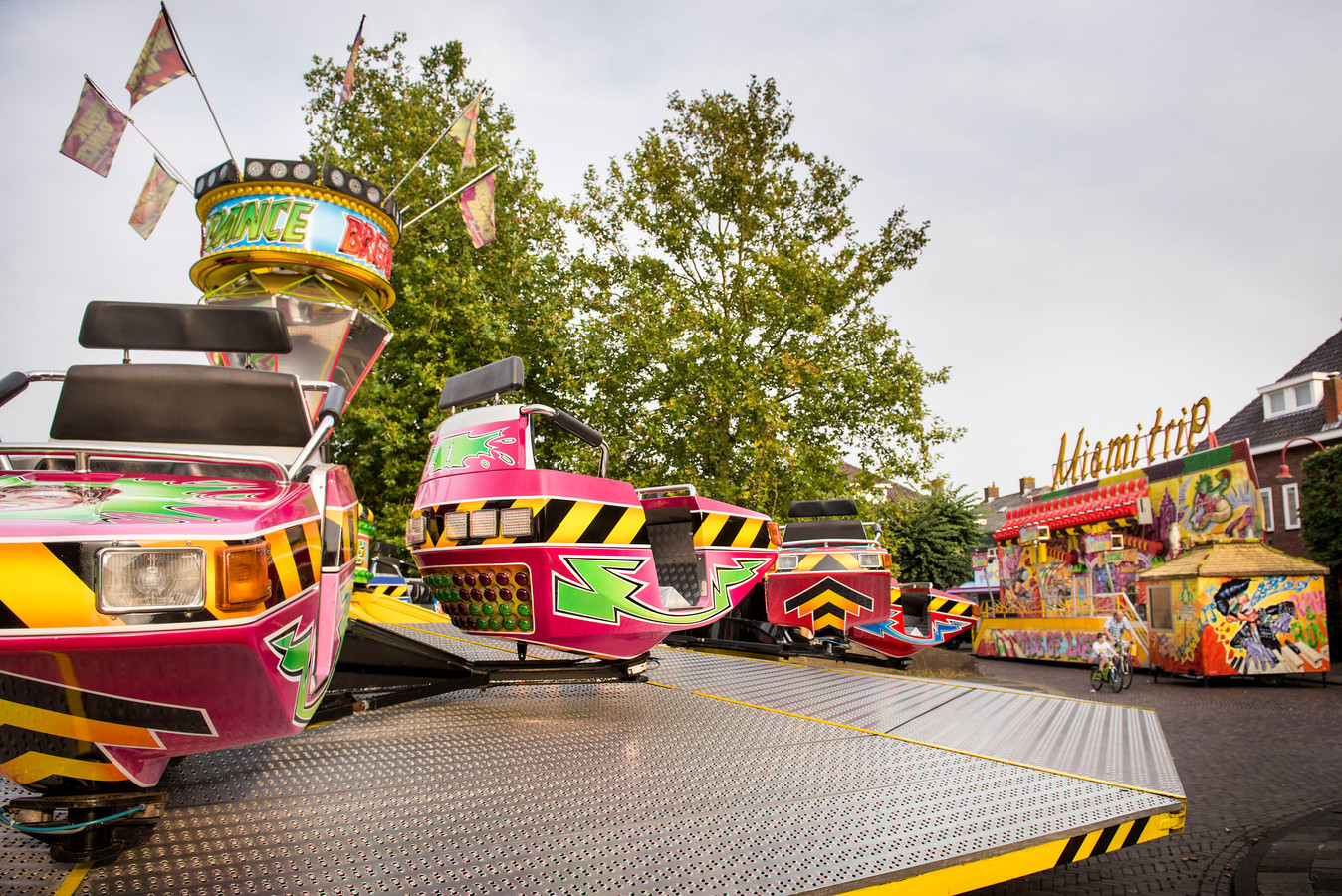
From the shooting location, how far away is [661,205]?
20.0 m

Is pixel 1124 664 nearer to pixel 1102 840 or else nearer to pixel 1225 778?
pixel 1225 778

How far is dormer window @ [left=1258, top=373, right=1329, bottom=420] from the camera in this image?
25594mm

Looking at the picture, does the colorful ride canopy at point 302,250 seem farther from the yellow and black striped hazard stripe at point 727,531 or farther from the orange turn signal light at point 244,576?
the orange turn signal light at point 244,576

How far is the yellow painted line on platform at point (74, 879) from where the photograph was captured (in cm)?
179

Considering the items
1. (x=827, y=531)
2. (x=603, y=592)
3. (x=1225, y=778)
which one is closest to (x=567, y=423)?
(x=603, y=592)

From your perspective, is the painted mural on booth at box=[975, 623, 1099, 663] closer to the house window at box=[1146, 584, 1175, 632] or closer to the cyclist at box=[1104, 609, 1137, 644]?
the cyclist at box=[1104, 609, 1137, 644]

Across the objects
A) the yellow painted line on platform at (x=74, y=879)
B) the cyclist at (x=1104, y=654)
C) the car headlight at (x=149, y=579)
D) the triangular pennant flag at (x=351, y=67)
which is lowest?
→ the cyclist at (x=1104, y=654)

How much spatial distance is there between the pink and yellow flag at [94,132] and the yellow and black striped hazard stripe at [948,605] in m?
13.5

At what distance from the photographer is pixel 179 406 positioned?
2529 millimetres

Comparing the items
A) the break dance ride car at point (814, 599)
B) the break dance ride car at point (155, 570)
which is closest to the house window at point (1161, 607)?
the break dance ride car at point (814, 599)

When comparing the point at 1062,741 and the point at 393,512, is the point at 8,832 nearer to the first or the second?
the point at 1062,741

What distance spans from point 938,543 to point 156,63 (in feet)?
93.8

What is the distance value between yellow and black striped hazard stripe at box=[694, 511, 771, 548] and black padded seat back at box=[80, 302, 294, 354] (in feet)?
10.8

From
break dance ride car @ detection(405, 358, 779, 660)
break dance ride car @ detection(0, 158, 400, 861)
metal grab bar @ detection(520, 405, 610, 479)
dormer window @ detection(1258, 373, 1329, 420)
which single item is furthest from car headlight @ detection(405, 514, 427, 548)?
dormer window @ detection(1258, 373, 1329, 420)
